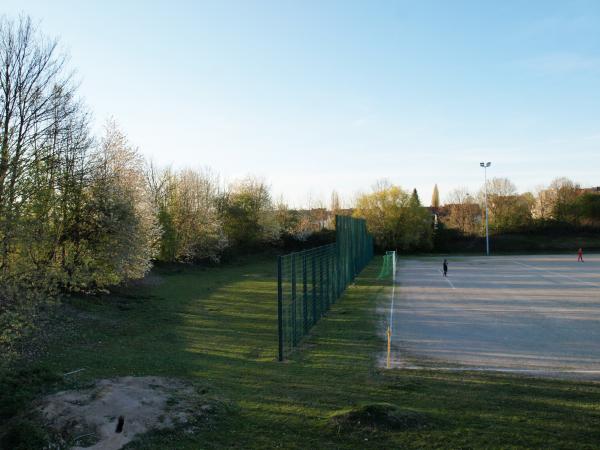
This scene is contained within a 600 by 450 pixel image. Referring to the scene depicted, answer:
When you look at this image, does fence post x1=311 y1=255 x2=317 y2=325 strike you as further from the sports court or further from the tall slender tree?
the tall slender tree

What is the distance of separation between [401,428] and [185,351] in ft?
22.4

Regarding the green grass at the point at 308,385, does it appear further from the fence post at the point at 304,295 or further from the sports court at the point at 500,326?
the sports court at the point at 500,326

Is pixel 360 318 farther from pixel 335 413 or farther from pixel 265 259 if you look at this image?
pixel 265 259

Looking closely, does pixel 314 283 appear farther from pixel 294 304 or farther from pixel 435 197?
pixel 435 197

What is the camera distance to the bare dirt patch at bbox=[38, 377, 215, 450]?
20.1ft

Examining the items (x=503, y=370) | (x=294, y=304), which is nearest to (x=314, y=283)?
(x=294, y=304)

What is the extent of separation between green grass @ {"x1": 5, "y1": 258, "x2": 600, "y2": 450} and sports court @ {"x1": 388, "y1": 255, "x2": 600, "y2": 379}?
1103 millimetres

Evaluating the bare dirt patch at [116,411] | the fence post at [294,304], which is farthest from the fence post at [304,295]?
the bare dirt patch at [116,411]

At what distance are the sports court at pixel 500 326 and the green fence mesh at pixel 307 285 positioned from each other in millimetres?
2654

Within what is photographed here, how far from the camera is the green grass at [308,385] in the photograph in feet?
20.5

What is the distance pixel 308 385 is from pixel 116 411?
350 cm

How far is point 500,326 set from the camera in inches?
600

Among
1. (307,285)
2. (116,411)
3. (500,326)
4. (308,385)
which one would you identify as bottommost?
(500,326)

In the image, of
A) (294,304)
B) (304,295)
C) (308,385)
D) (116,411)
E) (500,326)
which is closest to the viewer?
(116,411)
